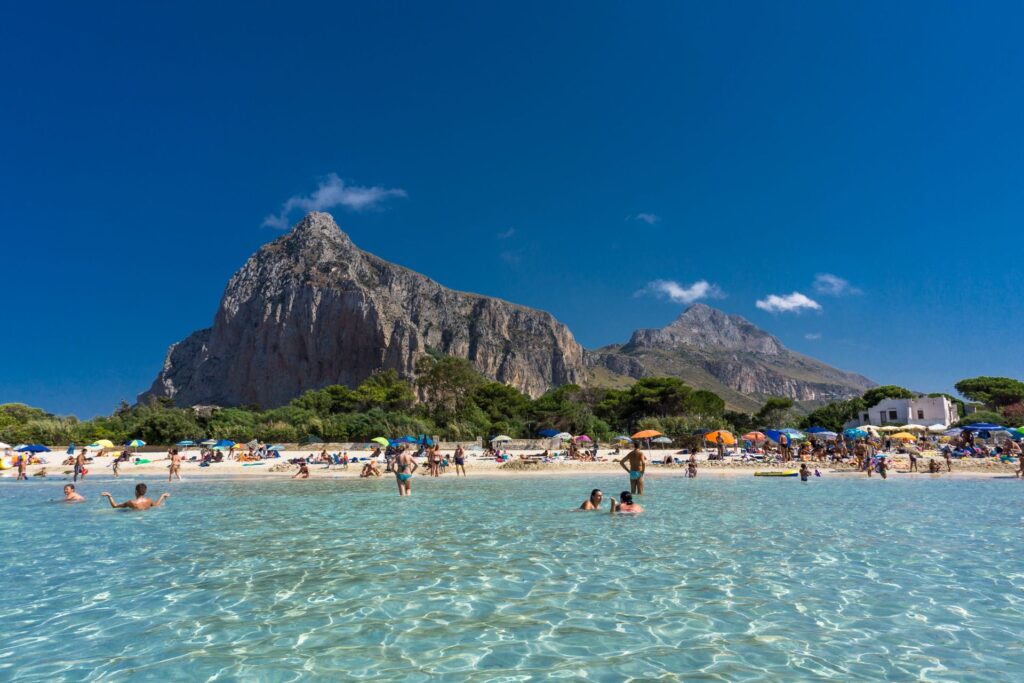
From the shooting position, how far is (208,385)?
12556 centimetres

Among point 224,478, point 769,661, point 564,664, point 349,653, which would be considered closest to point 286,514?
point 349,653

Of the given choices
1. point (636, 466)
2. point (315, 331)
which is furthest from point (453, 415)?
point (315, 331)

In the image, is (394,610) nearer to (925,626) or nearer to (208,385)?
(925,626)

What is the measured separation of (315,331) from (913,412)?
10162 cm

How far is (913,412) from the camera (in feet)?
218

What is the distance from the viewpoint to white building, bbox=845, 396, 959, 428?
65.1 meters

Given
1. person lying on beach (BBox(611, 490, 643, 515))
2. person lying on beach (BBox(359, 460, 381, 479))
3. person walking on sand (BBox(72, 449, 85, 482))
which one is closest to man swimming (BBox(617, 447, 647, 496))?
person lying on beach (BBox(611, 490, 643, 515))

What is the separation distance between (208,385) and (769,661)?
13844 cm

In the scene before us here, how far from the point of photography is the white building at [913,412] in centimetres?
6506

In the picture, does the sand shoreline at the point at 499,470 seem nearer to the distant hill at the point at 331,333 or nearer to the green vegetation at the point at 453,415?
the green vegetation at the point at 453,415

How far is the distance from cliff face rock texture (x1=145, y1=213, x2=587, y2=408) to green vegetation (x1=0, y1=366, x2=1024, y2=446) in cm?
4227

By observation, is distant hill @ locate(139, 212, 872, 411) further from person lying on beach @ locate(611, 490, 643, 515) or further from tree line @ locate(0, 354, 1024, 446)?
person lying on beach @ locate(611, 490, 643, 515)

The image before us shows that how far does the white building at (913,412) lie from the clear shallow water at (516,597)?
2419 inches

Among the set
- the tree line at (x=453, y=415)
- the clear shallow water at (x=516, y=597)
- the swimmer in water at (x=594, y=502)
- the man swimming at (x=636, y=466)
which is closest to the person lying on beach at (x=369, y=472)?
the clear shallow water at (x=516, y=597)
